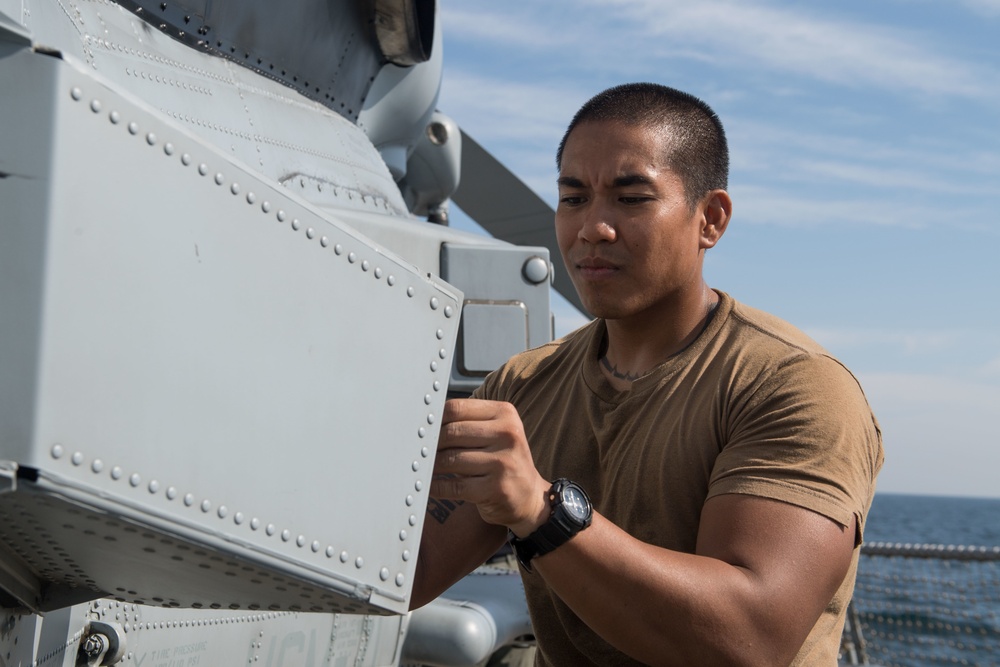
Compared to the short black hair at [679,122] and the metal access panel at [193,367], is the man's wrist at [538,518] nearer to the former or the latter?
the metal access panel at [193,367]

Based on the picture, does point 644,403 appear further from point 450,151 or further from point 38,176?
point 450,151

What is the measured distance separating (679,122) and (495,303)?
1881 millimetres

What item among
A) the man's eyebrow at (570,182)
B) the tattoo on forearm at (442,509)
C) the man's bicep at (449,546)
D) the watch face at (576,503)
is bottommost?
the man's bicep at (449,546)

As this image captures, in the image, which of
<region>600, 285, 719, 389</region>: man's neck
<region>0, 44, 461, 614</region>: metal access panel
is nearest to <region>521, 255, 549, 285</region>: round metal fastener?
<region>600, 285, 719, 389</region>: man's neck

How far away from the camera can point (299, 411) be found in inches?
72.7

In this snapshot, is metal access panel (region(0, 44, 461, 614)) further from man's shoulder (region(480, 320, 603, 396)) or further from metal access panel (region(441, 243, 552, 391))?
metal access panel (region(441, 243, 552, 391))

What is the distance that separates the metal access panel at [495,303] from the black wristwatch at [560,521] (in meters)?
2.19

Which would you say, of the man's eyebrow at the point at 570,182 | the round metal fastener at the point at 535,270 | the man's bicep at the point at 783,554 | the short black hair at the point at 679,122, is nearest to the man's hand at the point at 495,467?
the man's bicep at the point at 783,554

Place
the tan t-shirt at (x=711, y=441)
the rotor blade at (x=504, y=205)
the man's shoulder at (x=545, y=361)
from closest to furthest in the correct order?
the tan t-shirt at (x=711, y=441) < the man's shoulder at (x=545, y=361) < the rotor blade at (x=504, y=205)

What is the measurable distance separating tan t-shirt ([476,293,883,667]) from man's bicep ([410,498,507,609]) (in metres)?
0.15

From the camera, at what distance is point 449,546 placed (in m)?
2.44

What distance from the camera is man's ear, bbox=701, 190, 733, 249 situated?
241cm

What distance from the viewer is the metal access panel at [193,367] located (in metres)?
1.55

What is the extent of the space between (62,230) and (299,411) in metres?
0.48
